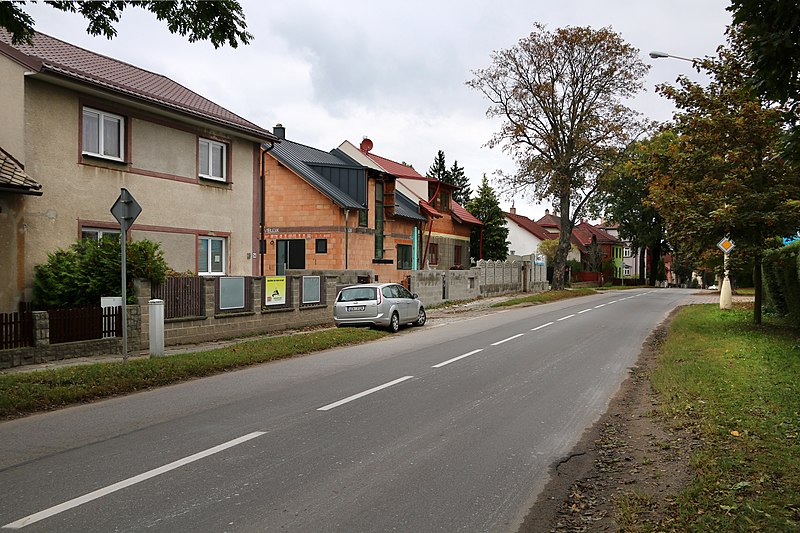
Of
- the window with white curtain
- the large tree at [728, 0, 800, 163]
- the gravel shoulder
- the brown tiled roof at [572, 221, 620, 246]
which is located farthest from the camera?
the brown tiled roof at [572, 221, 620, 246]

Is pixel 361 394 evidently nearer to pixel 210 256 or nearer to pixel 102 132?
pixel 102 132

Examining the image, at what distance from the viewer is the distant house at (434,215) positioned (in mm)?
41344

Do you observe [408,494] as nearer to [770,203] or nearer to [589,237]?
[770,203]

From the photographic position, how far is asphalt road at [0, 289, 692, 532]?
4938mm

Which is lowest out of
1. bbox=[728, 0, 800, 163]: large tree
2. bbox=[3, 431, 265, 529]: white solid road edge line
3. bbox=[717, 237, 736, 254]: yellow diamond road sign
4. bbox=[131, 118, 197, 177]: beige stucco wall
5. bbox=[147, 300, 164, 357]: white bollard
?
bbox=[3, 431, 265, 529]: white solid road edge line

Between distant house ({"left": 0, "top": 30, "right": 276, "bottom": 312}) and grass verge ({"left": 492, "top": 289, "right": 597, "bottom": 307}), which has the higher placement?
distant house ({"left": 0, "top": 30, "right": 276, "bottom": 312})

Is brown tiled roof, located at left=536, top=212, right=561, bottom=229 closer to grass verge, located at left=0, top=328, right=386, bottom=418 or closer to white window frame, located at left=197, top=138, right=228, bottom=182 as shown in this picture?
white window frame, located at left=197, top=138, right=228, bottom=182

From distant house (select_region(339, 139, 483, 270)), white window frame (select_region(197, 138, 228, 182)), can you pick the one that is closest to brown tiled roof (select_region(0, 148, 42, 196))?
white window frame (select_region(197, 138, 228, 182))

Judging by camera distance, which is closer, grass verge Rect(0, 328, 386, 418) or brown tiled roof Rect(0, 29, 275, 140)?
grass verge Rect(0, 328, 386, 418)

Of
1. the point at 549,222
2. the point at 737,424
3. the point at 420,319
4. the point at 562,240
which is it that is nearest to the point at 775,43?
the point at 737,424

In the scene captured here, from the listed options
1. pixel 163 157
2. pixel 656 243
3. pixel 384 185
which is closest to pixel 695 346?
pixel 163 157

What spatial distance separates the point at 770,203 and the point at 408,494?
1467 centimetres

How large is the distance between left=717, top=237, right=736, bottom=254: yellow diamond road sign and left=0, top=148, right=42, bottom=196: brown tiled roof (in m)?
16.9

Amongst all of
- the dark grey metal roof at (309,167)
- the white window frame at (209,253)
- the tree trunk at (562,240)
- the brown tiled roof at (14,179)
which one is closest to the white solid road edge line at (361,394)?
the brown tiled roof at (14,179)
